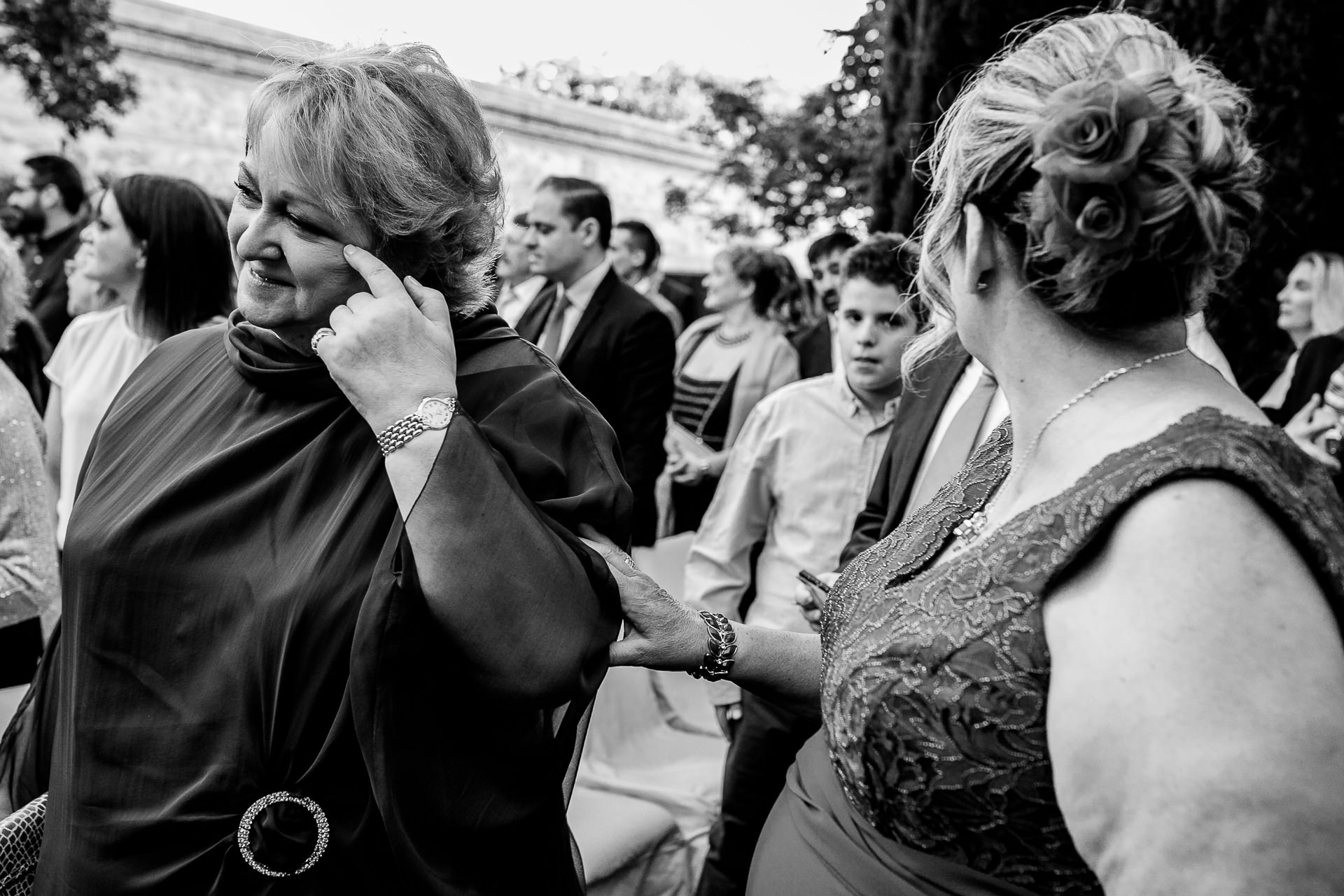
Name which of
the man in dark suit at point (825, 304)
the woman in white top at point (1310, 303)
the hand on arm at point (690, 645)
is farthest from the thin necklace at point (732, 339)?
the hand on arm at point (690, 645)

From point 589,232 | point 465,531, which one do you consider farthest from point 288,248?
point 589,232

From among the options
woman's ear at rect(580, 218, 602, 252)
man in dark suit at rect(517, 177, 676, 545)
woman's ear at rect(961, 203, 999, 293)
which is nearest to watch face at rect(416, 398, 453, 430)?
woman's ear at rect(961, 203, 999, 293)

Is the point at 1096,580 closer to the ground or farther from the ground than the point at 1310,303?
farther from the ground

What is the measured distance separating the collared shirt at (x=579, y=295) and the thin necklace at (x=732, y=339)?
1243 millimetres

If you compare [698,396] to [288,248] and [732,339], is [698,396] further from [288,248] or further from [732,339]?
[288,248]

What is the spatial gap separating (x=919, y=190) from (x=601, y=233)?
2266 mm

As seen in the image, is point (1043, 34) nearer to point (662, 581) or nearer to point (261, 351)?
point (261, 351)

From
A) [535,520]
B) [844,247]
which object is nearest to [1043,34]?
[535,520]

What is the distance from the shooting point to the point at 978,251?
148cm

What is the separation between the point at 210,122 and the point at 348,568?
11.9m

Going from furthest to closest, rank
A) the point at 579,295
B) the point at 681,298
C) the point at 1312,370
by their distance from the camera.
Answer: the point at 681,298 → the point at 579,295 → the point at 1312,370

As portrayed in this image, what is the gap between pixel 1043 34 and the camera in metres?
1.55

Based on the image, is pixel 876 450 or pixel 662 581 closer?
pixel 876 450

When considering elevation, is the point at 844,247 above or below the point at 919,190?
below
